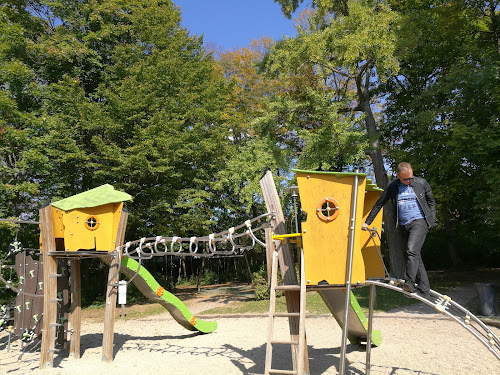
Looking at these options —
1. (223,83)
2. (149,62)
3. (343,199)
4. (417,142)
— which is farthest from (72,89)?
(343,199)

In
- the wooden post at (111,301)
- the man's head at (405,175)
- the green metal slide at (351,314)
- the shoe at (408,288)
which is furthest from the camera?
the wooden post at (111,301)

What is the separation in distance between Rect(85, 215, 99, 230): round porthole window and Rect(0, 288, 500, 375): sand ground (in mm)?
2567

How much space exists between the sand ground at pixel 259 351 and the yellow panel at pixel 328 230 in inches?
106

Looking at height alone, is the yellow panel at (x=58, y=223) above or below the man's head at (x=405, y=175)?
below

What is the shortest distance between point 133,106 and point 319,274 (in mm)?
13695

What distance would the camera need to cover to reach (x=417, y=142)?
15.4 meters

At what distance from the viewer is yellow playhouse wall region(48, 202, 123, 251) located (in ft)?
25.2

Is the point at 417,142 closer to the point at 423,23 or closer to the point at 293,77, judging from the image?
the point at 423,23

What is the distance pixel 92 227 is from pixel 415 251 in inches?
231

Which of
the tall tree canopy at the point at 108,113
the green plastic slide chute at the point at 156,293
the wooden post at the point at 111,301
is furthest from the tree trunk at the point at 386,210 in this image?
the wooden post at the point at 111,301

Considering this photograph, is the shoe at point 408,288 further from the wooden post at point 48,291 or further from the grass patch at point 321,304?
the grass patch at point 321,304

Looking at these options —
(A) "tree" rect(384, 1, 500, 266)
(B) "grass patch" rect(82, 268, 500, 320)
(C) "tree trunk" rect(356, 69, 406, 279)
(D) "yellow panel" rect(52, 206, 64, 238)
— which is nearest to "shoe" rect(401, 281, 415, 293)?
(D) "yellow panel" rect(52, 206, 64, 238)

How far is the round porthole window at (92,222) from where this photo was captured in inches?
307

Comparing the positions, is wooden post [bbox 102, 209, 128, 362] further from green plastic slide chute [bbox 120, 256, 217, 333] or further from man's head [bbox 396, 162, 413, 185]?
→ man's head [bbox 396, 162, 413, 185]
